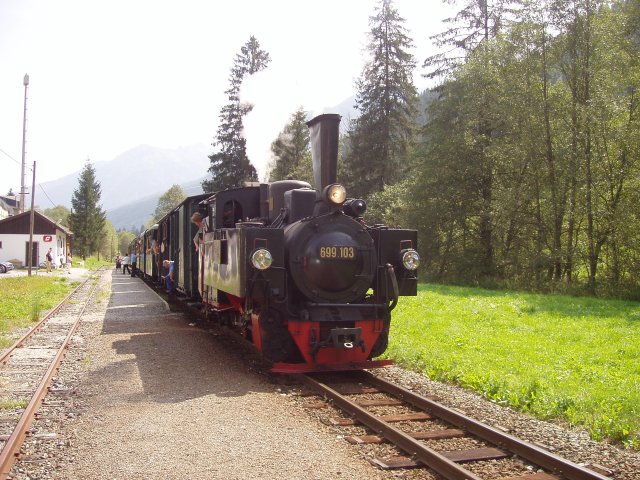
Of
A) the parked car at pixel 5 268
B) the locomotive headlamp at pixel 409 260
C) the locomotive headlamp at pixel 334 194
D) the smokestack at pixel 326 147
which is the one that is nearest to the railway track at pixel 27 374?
the locomotive headlamp at pixel 334 194

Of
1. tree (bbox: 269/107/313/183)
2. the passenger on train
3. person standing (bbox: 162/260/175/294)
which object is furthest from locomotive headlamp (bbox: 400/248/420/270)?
tree (bbox: 269/107/313/183)

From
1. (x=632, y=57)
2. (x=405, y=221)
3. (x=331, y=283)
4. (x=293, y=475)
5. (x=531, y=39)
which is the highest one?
(x=531, y=39)

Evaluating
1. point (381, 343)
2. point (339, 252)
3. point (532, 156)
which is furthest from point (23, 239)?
point (339, 252)

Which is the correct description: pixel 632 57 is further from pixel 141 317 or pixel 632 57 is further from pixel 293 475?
→ pixel 293 475

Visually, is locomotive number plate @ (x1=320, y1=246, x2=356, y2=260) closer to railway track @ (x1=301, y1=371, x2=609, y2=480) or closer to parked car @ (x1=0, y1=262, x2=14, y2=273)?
railway track @ (x1=301, y1=371, x2=609, y2=480)

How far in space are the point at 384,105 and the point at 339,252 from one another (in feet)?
95.1

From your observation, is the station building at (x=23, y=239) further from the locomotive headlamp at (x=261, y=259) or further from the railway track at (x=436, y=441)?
the railway track at (x=436, y=441)

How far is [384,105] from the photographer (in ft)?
114

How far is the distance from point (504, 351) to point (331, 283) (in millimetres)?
3452

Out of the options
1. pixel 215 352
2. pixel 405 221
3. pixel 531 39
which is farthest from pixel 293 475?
pixel 405 221

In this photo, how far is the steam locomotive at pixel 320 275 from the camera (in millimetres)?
6965

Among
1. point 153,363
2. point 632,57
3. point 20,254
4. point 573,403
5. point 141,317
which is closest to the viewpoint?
point 573,403

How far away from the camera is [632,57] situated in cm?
1992

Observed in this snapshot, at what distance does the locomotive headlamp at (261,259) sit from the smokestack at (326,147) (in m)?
1.17
